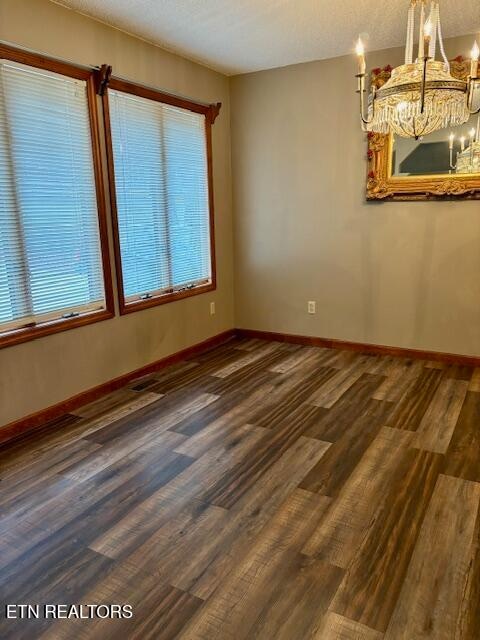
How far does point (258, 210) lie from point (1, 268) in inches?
106

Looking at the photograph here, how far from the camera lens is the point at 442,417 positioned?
3.03 metres

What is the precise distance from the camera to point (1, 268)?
2773 mm

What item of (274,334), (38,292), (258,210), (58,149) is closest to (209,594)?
(38,292)

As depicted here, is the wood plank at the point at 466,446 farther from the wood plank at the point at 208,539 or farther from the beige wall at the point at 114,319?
the beige wall at the point at 114,319

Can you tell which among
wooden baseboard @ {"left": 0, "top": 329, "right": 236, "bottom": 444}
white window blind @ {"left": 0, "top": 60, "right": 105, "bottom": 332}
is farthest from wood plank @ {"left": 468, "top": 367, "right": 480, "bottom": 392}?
white window blind @ {"left": 0, "top": 60, "right": 105, "bottom": 332}

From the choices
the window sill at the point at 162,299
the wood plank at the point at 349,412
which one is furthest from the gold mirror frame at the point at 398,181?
the window sill at the point at 162,299

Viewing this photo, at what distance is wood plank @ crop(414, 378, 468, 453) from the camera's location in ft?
8.90

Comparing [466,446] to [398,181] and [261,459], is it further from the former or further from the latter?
[398,181]

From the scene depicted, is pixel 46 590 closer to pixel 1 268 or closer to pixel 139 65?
pixel 1 268

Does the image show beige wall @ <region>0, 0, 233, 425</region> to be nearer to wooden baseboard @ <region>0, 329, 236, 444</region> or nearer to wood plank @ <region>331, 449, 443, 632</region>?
wooden baseboard @ <region>0, 329, 236, 444</region>

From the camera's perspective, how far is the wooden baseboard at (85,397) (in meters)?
2.93

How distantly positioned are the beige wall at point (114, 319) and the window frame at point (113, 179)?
6cm

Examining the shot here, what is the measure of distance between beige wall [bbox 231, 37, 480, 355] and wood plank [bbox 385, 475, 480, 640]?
6.89ft

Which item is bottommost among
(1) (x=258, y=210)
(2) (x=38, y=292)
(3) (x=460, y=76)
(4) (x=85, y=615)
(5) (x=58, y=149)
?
(4) (x=85, y=615)
